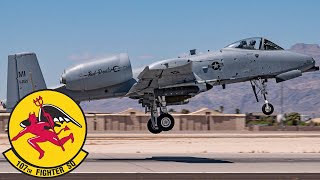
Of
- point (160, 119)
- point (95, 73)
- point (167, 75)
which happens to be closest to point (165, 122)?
point (160, 119)

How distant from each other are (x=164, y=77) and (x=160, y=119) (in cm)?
231

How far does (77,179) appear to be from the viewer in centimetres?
1938

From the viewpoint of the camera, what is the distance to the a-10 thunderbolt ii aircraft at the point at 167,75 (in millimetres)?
30188

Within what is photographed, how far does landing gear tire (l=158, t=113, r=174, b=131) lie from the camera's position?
32000mm

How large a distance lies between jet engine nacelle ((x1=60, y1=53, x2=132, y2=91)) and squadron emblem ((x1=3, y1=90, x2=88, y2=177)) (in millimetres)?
21119

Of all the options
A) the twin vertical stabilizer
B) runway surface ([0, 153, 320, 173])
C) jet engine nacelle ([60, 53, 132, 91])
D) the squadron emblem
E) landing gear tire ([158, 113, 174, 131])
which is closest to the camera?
the squadron emblem

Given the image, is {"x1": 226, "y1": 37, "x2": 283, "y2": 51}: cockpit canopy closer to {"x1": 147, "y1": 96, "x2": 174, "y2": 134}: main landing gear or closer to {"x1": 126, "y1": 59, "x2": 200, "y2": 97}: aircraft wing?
{"x1": 126, "y1": 59, "x2": 200, "y2": 97}: aircraft wing

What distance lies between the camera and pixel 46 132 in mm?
9484

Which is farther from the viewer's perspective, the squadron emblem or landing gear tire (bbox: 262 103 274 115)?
landing gear tire (bbox: 262 103 274 115)

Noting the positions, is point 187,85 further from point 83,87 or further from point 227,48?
point 83,87

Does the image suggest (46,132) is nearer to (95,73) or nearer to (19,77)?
(19,77)

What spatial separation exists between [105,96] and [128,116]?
59.9m

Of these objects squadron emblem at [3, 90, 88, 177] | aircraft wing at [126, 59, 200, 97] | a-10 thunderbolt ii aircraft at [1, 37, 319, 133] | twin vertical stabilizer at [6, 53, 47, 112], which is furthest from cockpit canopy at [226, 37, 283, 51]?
squadron emblem at [3, 90, 88, 177]

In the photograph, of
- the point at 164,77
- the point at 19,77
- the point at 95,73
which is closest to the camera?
the point at 19,77
